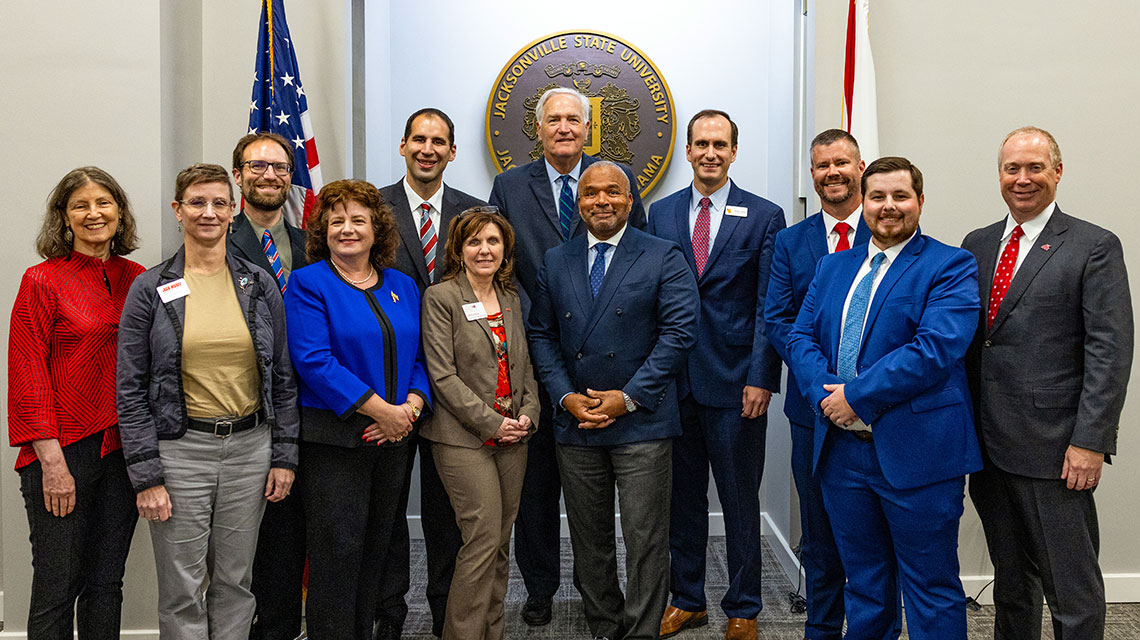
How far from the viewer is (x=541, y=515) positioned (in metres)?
3.39

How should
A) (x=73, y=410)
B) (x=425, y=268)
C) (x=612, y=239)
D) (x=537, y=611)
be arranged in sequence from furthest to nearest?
(x=537, y=611) < (x=425, y=268) < (x=612, y=239) < (x=73, y=410)

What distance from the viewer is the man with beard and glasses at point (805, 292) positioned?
116 inches

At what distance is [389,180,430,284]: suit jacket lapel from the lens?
3203 mm

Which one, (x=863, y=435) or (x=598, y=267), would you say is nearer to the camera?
(x=863, y=435)

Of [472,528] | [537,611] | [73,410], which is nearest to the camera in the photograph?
[73,410]

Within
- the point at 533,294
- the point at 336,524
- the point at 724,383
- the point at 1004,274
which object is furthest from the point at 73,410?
the point at 1004,274

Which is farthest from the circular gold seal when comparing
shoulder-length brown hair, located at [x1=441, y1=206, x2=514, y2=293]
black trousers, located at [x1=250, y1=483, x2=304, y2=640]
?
black trousers, located at [x1=250, y1=483, x2=304, y2=640]

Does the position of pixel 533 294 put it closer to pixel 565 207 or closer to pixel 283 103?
pixel 565 207

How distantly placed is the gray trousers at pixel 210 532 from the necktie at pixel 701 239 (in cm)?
171

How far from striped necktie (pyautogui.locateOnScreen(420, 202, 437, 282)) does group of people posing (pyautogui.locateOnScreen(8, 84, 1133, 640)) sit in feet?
0.06

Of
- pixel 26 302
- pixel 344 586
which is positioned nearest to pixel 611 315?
pixel 344 586

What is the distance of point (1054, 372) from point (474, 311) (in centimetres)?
185

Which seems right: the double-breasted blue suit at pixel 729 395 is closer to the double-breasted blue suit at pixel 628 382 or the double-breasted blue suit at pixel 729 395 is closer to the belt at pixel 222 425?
the double-breasted blue suit at pixel 628 382

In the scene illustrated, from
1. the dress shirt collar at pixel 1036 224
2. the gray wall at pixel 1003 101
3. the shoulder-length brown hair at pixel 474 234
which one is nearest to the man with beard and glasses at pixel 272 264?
the shoulder-length brown hair at pixel 474 234
